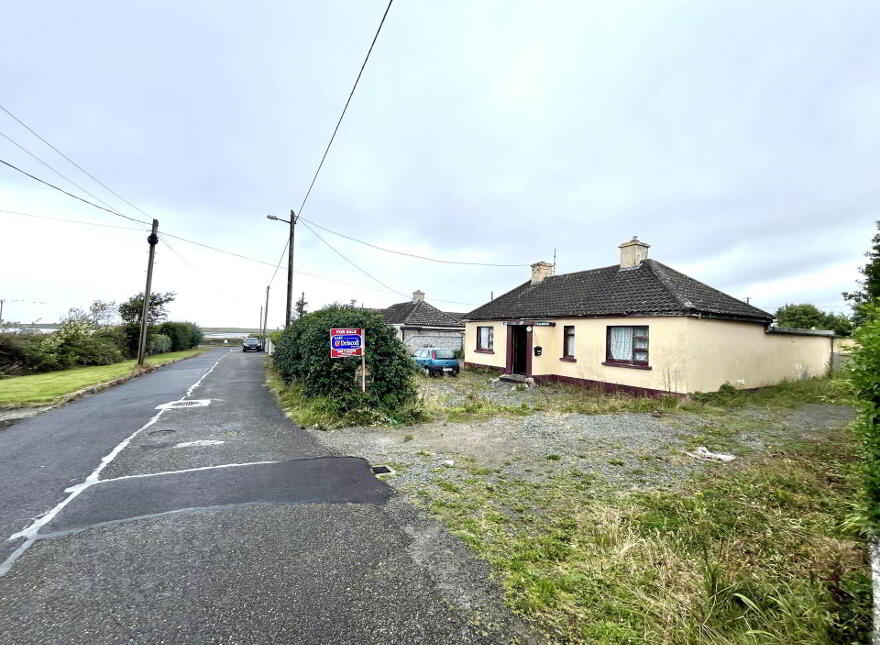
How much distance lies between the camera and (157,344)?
115 feet

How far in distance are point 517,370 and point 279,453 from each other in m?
15.3

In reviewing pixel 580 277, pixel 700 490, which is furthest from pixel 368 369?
pixel 580 277

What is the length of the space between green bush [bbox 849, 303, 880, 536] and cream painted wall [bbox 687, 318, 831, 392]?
454 inches

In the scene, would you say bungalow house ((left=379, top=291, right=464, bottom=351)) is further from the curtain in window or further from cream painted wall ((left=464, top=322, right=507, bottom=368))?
the curtain in window

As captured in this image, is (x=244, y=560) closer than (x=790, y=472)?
Yes

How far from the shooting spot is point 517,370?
2036 centimetres

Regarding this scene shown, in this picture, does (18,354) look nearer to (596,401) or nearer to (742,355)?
(596,401)

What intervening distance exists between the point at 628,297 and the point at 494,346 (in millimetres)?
8325

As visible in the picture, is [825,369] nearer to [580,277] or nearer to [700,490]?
[580,277]

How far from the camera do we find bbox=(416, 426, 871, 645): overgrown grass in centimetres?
257

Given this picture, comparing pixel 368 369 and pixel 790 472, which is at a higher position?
pixel 368 369

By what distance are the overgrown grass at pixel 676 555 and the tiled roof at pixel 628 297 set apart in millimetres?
9286

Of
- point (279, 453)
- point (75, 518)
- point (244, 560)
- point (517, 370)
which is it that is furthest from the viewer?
point (517, 370)

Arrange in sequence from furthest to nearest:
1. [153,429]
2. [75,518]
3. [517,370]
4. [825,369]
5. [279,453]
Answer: [517,370], [825,369], [153,429], [279,453], [75,518]
